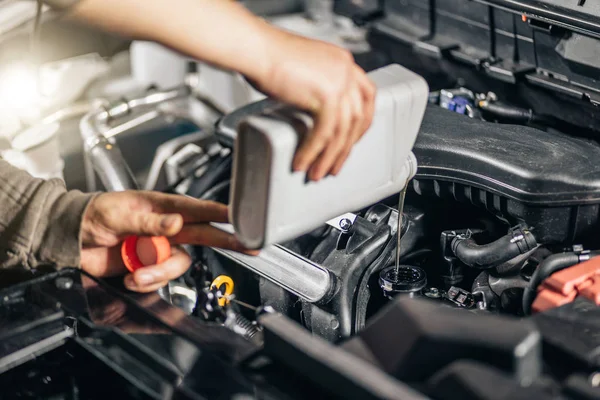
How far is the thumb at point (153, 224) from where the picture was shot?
1099mm

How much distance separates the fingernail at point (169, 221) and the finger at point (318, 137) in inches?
10.2

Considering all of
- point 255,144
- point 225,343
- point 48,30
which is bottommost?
point 225,343

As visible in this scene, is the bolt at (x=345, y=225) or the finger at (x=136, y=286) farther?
the bolt at (x=345, y=225)

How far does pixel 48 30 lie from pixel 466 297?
4.04 feet

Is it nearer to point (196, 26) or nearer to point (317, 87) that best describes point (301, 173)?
point (317, 87)

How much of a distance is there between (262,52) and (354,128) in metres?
0.15

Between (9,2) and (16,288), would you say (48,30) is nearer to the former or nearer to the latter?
(9,2)

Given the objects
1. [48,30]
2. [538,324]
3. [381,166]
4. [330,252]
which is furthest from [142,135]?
[538,324]

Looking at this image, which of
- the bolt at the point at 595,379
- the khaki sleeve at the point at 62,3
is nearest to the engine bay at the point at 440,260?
the bolt at the point at 595,379

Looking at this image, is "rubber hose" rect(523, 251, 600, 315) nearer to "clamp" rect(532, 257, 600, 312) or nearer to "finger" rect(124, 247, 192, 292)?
"clamp" rect(532, 257, 600, 312)

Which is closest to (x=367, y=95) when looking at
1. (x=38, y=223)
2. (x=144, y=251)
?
(x=144, y=251)

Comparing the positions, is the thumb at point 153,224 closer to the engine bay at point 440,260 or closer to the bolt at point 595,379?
the engine bay at point 440,260

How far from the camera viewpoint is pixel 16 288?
1.12 metres

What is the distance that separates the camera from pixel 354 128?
94cm
